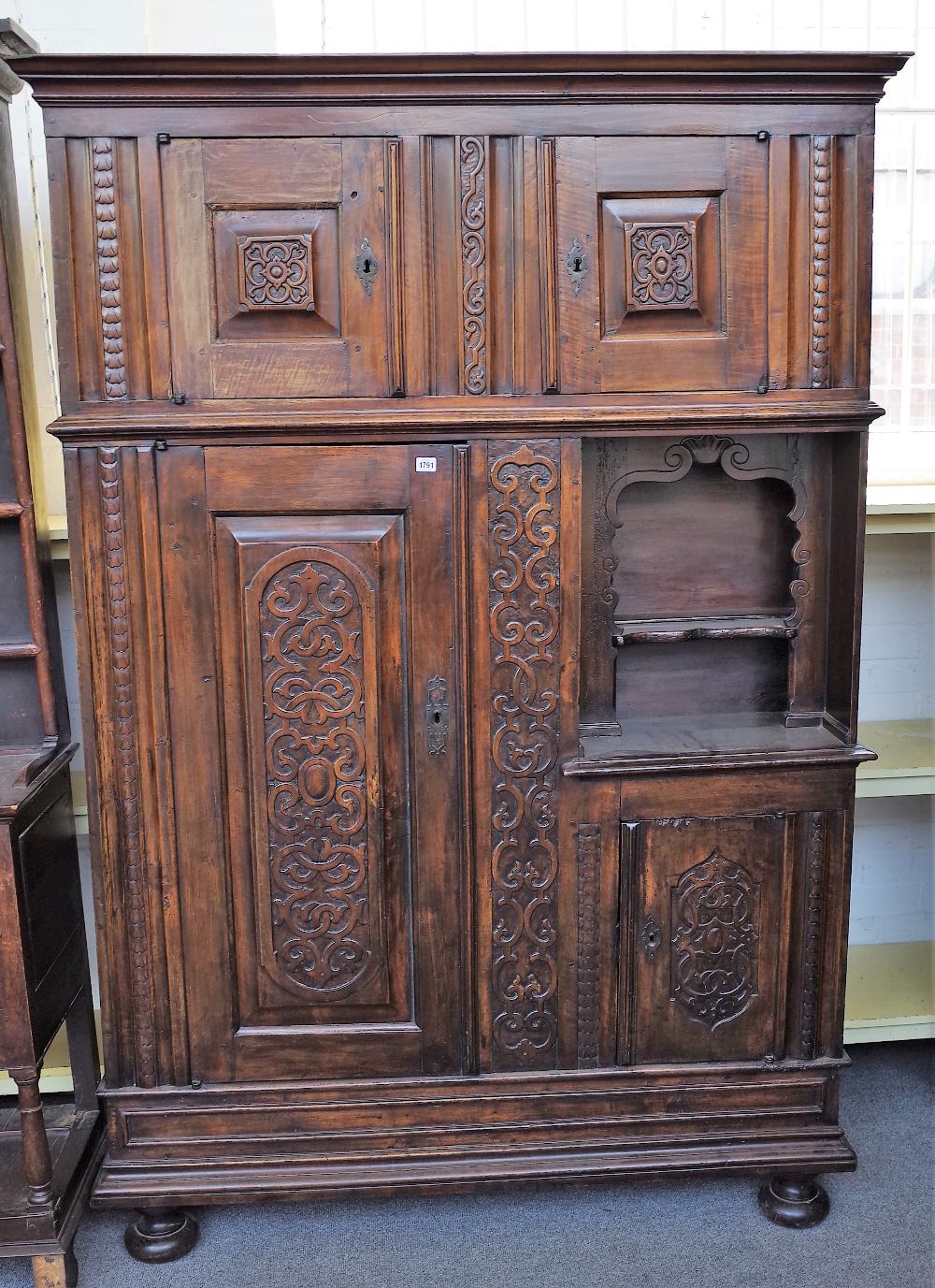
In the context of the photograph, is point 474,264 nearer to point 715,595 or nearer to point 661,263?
point 661,263

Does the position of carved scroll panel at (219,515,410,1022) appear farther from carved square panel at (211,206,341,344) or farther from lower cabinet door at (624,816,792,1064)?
lower cabinet door at (624,816,792,1064)

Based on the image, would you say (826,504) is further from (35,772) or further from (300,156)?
(35,772)

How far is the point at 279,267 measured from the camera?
219 cm

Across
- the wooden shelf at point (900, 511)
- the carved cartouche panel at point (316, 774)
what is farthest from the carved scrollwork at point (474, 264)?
the wooden shelf at point (900, 511)

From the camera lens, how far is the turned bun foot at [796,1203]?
2553mm

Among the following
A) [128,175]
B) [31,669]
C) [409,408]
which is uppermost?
[128,175]

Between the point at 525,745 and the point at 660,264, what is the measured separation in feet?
3.21

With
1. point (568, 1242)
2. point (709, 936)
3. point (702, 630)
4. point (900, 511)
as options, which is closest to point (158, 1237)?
point (568, 1242)

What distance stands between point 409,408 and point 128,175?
2.18ft

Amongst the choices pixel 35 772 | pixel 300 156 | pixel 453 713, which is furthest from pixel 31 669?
pixel 300 156

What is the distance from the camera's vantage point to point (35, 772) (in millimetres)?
2400

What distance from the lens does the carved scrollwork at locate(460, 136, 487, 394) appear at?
2.19 m

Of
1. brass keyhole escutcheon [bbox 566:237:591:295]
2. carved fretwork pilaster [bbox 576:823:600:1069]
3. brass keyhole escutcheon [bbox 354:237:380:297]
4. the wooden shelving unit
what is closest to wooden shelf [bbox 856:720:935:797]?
the wooden shelving unit

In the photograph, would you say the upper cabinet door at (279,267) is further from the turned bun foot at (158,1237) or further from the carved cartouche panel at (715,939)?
the turned bun foot at (158,1237)
